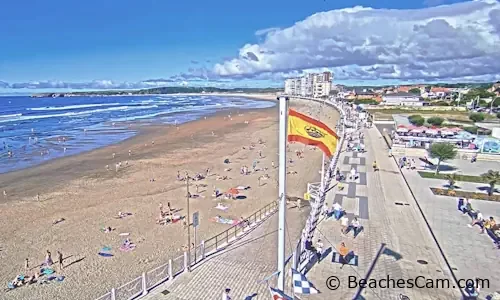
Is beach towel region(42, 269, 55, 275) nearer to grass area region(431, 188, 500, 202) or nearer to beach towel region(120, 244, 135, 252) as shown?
beach towel region(120, 244, 135, 252)

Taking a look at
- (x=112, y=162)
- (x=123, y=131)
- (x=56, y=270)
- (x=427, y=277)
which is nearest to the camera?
(x=427, y=277)

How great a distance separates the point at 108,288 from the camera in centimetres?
1162

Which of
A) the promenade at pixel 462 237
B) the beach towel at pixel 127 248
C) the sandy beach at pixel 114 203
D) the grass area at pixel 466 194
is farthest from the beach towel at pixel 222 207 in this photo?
the grass area at pixel 466 194

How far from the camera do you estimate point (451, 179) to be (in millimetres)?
19781

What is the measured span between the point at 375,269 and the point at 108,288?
8.42m

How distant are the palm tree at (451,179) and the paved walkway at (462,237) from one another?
0.91 metres

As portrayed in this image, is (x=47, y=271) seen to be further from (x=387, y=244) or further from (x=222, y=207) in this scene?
(x=387, y=244)

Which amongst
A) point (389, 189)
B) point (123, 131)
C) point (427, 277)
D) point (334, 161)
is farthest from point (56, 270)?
point (123, 131)

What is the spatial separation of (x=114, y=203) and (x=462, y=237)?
17193 mm

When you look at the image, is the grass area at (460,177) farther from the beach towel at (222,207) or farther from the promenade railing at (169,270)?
the beach towel at (222,207)

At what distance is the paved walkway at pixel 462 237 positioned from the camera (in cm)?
1067

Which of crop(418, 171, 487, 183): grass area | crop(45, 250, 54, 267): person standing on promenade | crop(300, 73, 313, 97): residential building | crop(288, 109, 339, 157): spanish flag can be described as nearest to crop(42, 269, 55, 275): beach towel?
crop(45, 250, 54, 267): person standing on promenade

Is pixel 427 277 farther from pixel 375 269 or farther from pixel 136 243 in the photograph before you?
pixel 136 243

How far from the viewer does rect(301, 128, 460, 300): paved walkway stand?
9.49 meters
